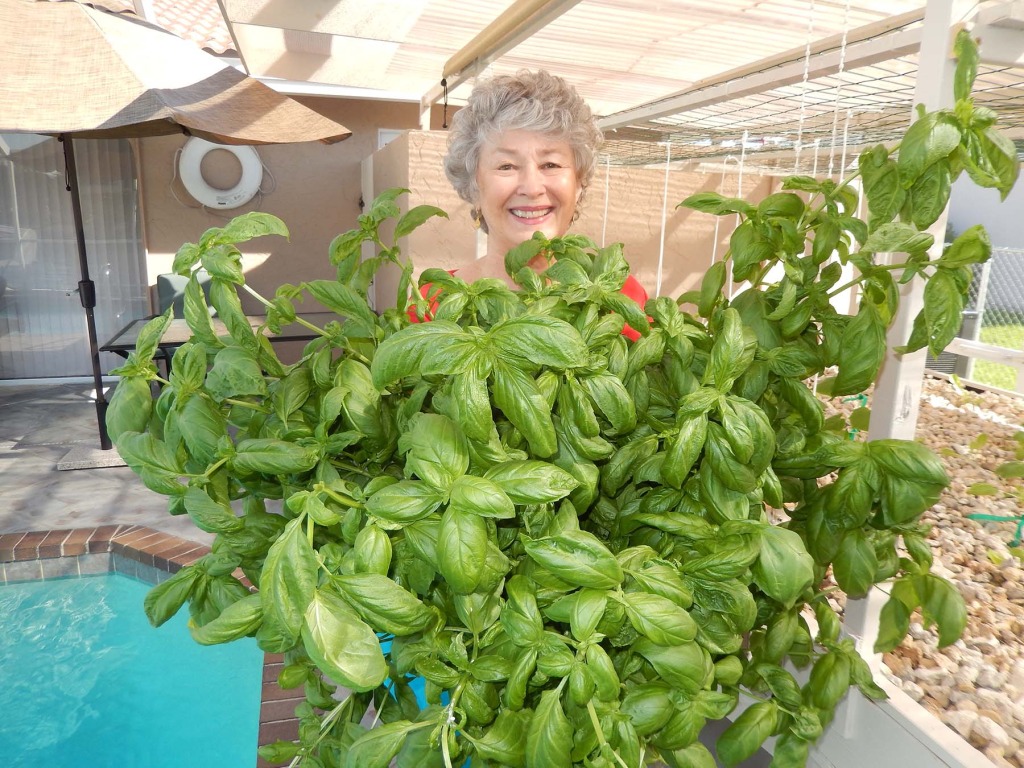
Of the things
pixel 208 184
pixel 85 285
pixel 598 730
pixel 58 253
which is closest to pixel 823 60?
pixel 598 730

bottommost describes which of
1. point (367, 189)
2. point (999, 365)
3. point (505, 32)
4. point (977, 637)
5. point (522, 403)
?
point (999, 365)

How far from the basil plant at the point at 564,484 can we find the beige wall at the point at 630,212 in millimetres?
2983

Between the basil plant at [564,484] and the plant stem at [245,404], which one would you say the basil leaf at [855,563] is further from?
the plant stem at [245,404]

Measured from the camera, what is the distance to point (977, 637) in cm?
88

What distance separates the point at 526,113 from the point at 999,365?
18.1ft

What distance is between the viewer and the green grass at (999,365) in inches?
217

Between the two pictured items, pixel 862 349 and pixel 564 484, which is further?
pixel 862 349

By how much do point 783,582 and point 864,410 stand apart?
15.8 inches

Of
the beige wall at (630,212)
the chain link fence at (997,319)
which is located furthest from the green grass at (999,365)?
the beige wall at (630,212)

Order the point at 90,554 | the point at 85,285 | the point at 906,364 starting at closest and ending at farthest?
the point at 906,364
the point at 90,554
the point at 85,285

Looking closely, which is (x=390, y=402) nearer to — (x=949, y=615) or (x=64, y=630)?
(x=949, y=615)

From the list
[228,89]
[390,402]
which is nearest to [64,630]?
[228,89]

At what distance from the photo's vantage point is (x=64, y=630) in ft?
9.19

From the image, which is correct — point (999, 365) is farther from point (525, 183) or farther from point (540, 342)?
point (540, 342)
